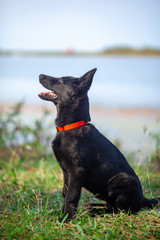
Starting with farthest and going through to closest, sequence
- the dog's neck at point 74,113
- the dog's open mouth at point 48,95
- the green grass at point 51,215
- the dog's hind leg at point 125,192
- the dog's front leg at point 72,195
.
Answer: the dog's open mouth at point 48,95 → the dog's neck at point 74,113 → the dog's hind leg at point 125,192 → the dog's front leg at point 72,195 → the green grass at point 51,215

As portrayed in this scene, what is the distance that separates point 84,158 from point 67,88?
2.78ft

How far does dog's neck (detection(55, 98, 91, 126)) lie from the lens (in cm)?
327

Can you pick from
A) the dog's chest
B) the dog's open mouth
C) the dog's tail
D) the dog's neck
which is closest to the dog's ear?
the dog's neck

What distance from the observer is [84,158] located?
3.08m

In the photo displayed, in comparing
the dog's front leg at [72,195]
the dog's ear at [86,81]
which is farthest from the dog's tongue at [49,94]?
the dog's front leg at [72,195]

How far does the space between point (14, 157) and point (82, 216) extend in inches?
117

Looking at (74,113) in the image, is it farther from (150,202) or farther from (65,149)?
(150,202)

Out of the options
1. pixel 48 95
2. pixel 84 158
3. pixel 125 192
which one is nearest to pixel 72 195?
pixel 84 158

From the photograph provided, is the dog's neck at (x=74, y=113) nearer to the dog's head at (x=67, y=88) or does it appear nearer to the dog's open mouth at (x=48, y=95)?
the dog's head at (x=67, y=88)

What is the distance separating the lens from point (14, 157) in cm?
576

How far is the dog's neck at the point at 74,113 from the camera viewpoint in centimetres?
327

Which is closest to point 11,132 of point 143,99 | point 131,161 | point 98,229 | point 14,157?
point 14,157

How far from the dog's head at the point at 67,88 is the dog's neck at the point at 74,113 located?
0.07 meters

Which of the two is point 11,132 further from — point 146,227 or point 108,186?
point 146,227
